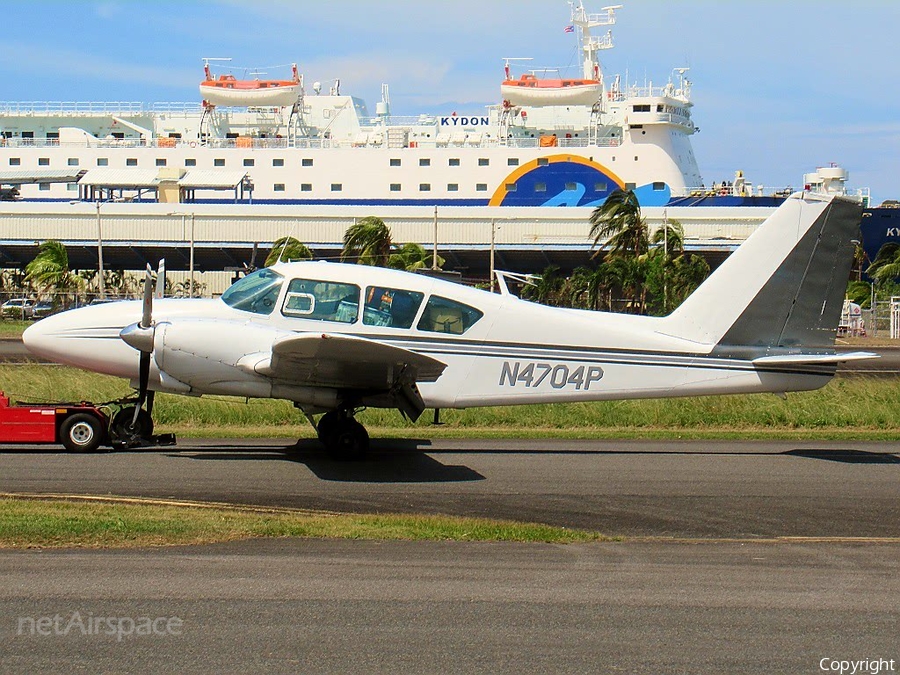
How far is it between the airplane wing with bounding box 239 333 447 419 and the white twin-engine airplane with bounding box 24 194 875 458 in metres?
0.04

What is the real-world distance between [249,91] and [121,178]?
470 inches

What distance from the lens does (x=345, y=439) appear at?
1268cm

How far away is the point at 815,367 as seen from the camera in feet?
43.3

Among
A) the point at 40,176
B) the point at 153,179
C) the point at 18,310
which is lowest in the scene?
the point at 18,310

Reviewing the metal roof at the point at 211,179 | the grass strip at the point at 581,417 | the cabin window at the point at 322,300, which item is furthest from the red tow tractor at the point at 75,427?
the metal roof at the point at 211,179

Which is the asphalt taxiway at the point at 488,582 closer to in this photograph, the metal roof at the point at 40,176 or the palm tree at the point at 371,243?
the palm tree at the point at 371,243

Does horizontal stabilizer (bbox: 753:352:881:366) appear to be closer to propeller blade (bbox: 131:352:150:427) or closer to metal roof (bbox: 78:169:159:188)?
propeller blade (bbox: 131:352:150:427)

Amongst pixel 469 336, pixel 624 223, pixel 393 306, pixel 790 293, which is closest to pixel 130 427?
pixel 393 306

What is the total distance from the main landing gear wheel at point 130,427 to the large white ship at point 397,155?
1882 inches

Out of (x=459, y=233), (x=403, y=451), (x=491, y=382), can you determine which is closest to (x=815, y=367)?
(x=491, y=382)

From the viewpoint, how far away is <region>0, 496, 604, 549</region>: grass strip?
8.08m


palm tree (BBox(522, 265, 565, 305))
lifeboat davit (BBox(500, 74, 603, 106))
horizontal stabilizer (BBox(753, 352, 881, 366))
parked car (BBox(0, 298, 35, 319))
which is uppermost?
lifeboat davit (BBox(500, 74, 603, 106))

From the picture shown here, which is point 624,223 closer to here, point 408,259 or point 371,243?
point 408,259

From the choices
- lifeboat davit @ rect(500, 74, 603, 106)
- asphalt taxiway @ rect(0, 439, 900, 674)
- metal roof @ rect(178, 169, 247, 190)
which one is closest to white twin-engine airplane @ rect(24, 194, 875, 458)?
asphalt taxiway @ rect(0, 439, 900, 674)
